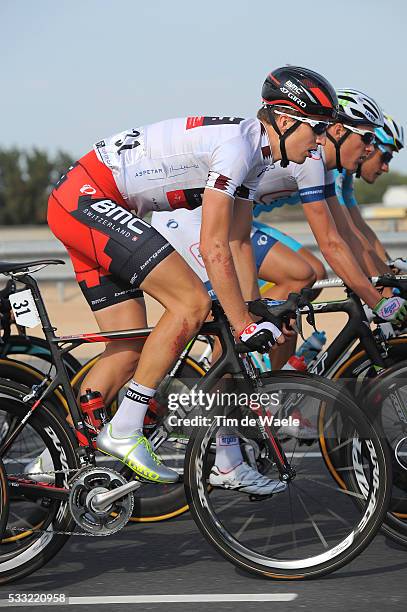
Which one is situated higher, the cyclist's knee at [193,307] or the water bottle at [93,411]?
the cyclist's knee at [193,307]

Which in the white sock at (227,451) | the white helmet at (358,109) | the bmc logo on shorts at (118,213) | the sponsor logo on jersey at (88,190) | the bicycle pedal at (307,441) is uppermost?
the white helmet at (358,109)

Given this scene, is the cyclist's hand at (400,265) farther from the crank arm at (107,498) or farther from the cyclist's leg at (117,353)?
the crank arm at (107,498)

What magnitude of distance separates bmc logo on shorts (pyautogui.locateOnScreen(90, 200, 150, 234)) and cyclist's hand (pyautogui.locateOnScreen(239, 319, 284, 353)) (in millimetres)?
590

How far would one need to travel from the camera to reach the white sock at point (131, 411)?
4605 millimetres

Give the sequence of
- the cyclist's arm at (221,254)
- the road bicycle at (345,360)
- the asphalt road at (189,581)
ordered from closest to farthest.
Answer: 1. the asphalt road at (189,581)
2. the cyclist's arm at (221,254)
3. the road bicycle at (345,360)

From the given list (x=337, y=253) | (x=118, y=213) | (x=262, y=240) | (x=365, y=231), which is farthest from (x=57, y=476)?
(x=365, y=231)

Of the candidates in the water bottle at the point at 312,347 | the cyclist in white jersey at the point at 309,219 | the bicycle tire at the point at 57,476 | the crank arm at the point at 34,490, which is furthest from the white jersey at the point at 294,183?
the crank arm at the point at 34,490

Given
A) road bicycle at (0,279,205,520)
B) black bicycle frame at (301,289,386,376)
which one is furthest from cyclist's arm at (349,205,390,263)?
road bicycle at (0,279,205,520)

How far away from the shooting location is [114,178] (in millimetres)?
4793

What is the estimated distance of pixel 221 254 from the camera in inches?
175

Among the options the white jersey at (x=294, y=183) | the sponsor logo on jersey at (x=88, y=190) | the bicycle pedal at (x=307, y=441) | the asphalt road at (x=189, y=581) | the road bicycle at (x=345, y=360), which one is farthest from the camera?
the white jersey at (x=294, y=183)

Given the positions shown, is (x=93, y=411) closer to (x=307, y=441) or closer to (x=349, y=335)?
(x=307, y=441)

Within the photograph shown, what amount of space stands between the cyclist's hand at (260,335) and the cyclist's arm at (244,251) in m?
0.97

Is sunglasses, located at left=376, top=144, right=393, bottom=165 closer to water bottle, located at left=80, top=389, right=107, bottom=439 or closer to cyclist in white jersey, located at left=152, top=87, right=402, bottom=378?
cyclist in white jersey, located at left=152, top=87, right=402, bottom=378
